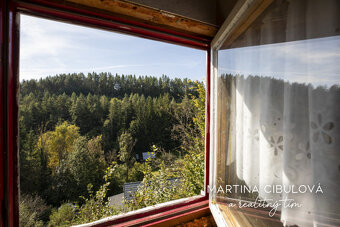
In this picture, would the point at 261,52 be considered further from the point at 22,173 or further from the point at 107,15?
the point at 22,173

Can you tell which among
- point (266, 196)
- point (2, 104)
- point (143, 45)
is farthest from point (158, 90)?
point (266, 196)

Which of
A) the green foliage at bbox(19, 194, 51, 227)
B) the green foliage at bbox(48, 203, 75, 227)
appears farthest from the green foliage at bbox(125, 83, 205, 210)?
the green foliage at bbox(19, 194, 51, 227)

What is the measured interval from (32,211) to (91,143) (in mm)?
606

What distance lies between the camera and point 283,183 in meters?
0.72

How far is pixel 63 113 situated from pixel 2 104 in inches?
14.4

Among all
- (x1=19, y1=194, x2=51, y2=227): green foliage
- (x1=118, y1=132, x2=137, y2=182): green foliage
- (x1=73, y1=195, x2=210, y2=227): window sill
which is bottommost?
(x1=73, y1=195, x2=210, y2=227): window sill

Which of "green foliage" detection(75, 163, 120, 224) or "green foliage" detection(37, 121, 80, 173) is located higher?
"green foliage" detection(37, 121, 80, 173)

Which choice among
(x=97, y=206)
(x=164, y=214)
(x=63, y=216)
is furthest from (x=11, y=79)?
(x=164, y=214)

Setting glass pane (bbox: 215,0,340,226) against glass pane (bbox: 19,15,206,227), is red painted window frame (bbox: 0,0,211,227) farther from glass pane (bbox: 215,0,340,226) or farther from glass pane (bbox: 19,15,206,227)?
glass pane (bbox: 215,0,340,226)

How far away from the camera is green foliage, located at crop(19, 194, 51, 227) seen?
3.69 ft

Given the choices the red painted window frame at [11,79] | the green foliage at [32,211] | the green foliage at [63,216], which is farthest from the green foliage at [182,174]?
the red painted window frame at [11,79]

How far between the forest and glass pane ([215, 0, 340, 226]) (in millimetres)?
962

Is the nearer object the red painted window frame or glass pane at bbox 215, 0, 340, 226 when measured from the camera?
glass pane at bbox 215, 0, 340, 226

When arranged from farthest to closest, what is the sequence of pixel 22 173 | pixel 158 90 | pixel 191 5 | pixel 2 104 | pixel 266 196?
pixel 158 90 < pixel 191 5 < pixel 22 173 < pixel 2 104 < pixel 266 196
